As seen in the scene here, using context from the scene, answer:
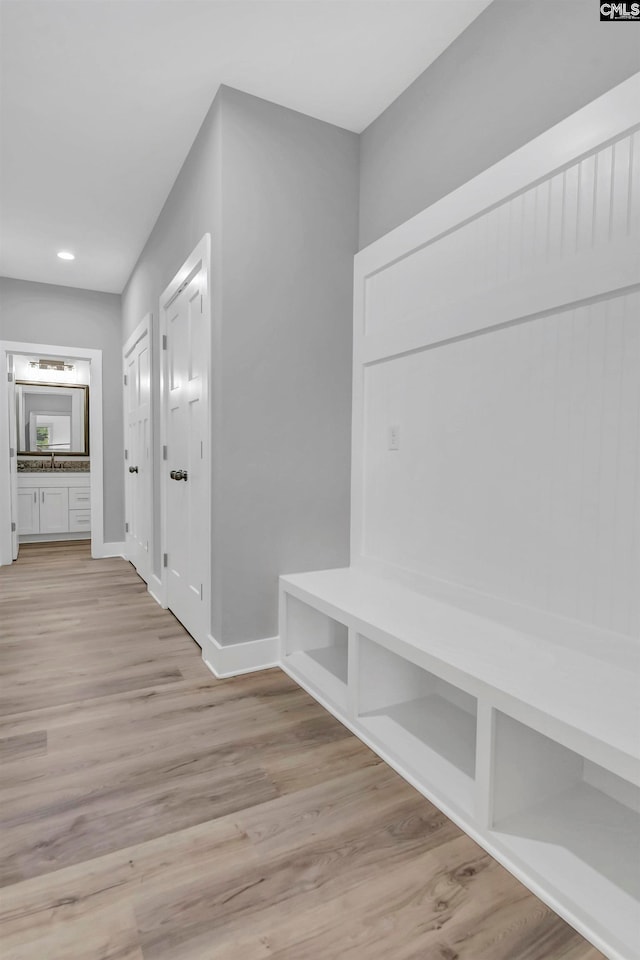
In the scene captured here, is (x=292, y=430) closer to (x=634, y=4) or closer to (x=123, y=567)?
(x=634, y=4)

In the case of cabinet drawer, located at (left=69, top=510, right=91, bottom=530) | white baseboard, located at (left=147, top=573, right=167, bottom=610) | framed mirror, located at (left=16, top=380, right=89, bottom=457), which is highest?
framed mirror, located at (left=16, top=380, right=89, bottom=457)

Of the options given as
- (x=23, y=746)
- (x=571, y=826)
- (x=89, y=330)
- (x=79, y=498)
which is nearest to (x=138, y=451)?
(x=89, y=330)

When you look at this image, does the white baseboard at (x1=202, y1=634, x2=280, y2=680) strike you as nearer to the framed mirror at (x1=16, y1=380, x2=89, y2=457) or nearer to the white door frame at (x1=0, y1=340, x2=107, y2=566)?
the white door frame at (x1=0, y1=340, x2=107, y2=566)

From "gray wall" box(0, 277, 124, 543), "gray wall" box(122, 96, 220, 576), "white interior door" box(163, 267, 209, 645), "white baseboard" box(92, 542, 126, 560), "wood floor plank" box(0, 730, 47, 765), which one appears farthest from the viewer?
"white baseboard" box(92, 542, 126, 560)

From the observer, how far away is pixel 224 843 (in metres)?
1.29

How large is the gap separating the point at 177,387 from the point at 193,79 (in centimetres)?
143

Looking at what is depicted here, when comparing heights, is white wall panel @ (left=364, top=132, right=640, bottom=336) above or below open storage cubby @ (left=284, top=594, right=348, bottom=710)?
above

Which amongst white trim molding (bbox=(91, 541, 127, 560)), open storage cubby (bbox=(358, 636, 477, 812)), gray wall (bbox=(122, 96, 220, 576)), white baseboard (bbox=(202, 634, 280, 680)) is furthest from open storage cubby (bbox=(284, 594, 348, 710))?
white trim molding (bbox=(91, 541, 127, 560))

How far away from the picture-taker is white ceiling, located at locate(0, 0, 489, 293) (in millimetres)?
1859

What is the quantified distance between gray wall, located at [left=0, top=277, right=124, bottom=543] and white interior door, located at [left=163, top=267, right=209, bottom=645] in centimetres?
208

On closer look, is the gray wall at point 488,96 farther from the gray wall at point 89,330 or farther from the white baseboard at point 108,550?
the white baseboard at point 108,550

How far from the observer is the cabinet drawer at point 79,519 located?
5.94 metres

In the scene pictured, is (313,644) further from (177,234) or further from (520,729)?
(177,234)

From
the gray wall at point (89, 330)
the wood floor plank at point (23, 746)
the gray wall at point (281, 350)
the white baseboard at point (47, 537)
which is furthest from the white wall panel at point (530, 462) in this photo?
the white baseboard at point (47, 537)
